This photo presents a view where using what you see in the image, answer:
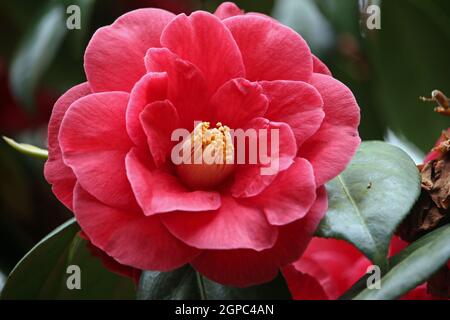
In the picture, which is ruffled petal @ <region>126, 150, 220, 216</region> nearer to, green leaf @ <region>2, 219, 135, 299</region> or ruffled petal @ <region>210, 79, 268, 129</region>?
ruffled petal @ <region>210, 79, 268, 129</region>

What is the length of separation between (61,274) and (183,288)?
225 millimetres

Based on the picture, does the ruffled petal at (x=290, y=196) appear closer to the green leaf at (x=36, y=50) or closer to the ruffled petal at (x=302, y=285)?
the ruffled petal at (x=302, y=285)

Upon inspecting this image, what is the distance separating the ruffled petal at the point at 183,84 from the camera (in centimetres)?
63

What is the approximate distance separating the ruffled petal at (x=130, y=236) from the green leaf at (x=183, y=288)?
9 cm

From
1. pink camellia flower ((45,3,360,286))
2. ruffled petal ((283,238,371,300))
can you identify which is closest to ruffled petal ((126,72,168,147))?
pink camellia flower ((45,3,360,286))

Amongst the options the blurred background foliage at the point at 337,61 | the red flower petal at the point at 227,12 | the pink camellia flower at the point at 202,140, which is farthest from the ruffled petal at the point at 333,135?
the blurred background foliage at the point at 337,61

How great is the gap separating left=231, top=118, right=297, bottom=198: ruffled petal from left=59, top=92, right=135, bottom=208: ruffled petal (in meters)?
0.09

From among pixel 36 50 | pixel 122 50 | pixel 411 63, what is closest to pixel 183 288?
pixel 122 50

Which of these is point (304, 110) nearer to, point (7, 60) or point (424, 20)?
point (424, 20)

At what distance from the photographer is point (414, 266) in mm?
580

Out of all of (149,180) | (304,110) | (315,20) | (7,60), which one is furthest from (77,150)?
(7,60)

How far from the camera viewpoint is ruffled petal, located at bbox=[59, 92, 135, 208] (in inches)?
23.3

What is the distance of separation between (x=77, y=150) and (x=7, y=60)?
123 cm

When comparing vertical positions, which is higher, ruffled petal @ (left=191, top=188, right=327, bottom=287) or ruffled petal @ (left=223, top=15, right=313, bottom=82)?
ruffled petal @ (left=223, top=15, right=313, bottom=82)
